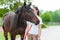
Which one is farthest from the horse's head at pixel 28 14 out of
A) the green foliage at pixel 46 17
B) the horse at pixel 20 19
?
the green foliage at pixel 46 17

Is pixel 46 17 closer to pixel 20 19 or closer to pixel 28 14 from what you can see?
pixel 20 19

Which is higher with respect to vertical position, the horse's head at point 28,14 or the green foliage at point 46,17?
the horse's head at point 28,14

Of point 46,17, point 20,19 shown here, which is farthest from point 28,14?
point 46,17

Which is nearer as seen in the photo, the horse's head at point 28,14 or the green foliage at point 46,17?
the horse's head at point 28,14

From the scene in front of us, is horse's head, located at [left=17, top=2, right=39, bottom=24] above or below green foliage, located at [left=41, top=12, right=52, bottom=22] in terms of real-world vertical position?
above

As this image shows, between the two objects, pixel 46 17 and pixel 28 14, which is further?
pixel 46 17

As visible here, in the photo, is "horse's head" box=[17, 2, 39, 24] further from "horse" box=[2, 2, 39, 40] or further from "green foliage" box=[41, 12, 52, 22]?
"green foliage" box=[41, 12, 52, 22]

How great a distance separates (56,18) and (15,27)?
2742 inches

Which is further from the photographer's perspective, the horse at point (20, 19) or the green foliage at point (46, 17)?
the green foliage at point (46, 17)

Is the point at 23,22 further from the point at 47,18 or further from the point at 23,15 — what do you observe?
the point at 47,18

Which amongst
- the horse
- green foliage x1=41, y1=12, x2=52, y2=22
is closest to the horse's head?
the horse

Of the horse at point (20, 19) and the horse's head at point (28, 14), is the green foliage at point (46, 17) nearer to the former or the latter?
the horse at point (20, 19)

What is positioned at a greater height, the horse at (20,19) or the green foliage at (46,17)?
the horse at (20,19)

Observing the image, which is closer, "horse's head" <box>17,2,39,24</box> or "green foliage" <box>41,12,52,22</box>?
"horse's head" <box>17,2,39,24</box>
